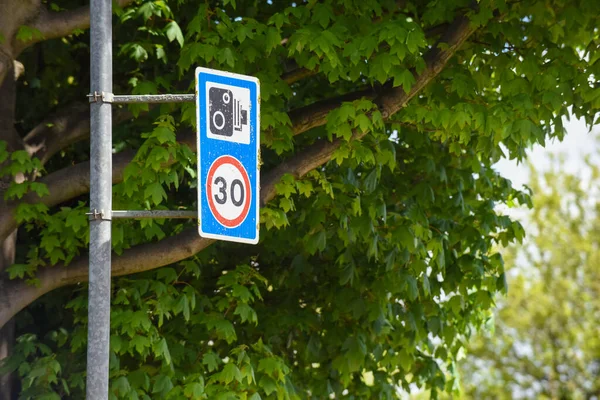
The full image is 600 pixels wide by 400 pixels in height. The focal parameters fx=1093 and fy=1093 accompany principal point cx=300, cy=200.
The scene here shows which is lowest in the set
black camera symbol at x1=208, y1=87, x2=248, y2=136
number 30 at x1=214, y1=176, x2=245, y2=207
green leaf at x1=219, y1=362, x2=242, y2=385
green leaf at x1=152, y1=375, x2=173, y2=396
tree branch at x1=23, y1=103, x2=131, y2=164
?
green leaf at x1=152, y1=375, x2=173, y2=396

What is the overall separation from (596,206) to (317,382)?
26.0 m

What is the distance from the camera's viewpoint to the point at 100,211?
606 cm

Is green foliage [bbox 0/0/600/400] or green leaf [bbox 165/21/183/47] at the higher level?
green leaf [bbox 165/21/183/47]

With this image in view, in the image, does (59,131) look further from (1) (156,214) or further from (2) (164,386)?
(1) (156,214)

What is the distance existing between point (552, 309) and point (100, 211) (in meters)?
30.8

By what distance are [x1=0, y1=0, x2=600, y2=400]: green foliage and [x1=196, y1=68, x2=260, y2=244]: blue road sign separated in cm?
219

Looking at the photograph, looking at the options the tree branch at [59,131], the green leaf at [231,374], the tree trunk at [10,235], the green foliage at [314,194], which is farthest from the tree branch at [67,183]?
the green leaf at [231,374]

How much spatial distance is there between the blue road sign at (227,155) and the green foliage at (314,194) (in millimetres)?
2188

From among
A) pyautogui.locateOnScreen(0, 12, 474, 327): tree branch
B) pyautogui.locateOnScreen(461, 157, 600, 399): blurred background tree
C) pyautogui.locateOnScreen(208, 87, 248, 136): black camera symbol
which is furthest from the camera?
pyautogui.locateOnScreen(461, 157, 600, 399): blurred background tree

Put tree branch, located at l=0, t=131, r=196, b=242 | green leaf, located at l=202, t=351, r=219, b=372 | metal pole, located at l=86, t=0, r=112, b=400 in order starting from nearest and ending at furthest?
metal pole, located at l=86, t=0, r=112, b=400 < tree branch, located at l=0, t=131, r=196, b=242 < green leaf, located at l=202, t=351, r=219, b=372

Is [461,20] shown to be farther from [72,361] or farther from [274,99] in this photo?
[72,361]

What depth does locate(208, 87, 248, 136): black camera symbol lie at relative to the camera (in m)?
6.05

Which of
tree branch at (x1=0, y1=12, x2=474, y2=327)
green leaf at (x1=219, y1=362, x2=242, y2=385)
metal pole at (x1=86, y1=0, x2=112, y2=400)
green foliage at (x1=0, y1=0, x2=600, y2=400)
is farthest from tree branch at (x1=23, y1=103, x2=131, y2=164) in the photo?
metal pole at (x1=86, y1=0, x2=112, y2=400)

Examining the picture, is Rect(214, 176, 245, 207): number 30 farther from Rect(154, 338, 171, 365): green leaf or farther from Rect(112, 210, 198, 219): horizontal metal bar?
Rect(154, 338, 171, 365): green leaf
